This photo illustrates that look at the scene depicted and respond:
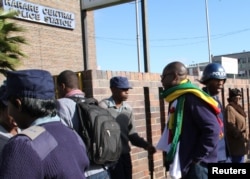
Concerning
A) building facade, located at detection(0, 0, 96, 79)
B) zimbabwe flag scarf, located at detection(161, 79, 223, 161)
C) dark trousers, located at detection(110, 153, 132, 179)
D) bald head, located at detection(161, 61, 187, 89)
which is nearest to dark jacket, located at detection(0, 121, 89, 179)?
zimbabwe flag scarf, located at detection(161, 79, 223, 161)

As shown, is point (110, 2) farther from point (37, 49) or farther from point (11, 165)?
point (37, 49)

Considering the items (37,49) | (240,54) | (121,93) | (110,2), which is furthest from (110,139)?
(240,54)

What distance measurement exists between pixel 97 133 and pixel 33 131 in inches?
61.9

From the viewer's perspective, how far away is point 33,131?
68.2 inches

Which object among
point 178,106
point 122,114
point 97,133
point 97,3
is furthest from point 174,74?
point 97,3

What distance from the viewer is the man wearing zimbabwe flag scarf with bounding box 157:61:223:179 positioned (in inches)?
125

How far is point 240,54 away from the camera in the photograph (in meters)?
69.9

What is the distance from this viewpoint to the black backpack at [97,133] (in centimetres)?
327

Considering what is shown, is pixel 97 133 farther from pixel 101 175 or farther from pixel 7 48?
pixel 7 48

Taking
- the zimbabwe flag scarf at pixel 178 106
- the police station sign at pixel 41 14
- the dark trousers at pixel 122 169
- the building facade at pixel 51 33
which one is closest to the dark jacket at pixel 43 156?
the zimbabwe flag scarf at pixel 178 106

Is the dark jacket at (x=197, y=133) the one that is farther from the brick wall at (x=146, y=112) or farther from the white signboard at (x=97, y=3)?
the white signboard at (x=97, y=3)

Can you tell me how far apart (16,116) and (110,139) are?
1577 mm

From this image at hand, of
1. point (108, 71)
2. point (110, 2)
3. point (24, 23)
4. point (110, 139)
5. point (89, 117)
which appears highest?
point (24, 23)

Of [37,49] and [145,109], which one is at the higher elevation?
[37,49]
